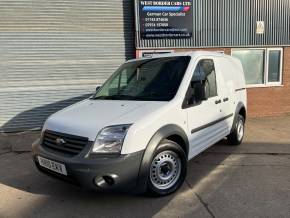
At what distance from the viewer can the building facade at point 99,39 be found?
898 centimetres

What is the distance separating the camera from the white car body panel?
3.94m

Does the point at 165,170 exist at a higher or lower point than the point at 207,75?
lower

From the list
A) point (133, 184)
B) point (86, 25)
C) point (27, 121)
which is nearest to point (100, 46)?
point (86, 25)

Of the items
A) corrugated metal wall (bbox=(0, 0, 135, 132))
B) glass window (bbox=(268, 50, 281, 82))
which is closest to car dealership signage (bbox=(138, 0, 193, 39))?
corrugated metal wall (bbox=(0, 0, 135, 132))

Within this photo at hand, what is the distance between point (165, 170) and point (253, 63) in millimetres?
7592

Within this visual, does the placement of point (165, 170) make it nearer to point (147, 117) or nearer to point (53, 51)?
point (147, 117)

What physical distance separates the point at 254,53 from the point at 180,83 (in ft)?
23.1

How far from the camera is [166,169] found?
450 centimetres

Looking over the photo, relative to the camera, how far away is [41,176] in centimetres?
540

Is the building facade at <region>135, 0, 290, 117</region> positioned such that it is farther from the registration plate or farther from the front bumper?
the front bumper

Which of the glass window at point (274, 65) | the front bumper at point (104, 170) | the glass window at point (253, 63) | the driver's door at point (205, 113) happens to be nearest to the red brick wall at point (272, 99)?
the glass window at point (274, 65)

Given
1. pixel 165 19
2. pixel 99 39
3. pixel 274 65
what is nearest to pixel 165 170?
pixel 99 39

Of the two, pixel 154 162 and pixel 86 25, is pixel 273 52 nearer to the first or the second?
pixel 86 25

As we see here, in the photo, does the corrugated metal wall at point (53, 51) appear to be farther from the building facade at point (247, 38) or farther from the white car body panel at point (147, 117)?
the white car body panel at point (147, 117)
